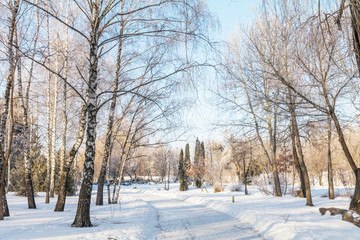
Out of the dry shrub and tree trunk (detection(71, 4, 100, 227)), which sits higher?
tree trunk (detection(71, 4, 100, 227))

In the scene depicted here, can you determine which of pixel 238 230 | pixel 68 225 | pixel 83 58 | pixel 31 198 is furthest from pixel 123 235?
pixel 83 58

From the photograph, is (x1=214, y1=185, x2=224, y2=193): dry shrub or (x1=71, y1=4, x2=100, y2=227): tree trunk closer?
(x1=71, y1=4, x2=100, y2=227): tree trunk

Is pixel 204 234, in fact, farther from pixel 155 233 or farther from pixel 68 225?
pixel 68 225

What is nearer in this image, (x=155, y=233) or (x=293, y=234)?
(x=293, y=234)

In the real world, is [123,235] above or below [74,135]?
below

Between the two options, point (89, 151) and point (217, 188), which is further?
point (217, 188)

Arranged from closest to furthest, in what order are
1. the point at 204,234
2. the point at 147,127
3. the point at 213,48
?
the point at 213,48 < the point at 204,234 < the point at 147,127

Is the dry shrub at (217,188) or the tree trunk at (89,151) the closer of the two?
the tree trunk at (89,151)

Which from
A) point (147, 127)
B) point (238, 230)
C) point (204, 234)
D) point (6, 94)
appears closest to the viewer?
point (204, 234)

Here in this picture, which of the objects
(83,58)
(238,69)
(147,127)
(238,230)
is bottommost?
(238,230)

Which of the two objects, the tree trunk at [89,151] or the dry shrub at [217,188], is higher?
the tree trunk at [89,151]

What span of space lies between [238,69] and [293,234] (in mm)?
13377

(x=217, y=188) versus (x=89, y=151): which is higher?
(x=89, y=151)

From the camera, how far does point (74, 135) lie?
22531 millimetres
